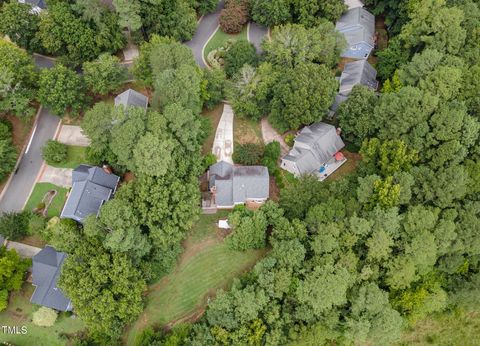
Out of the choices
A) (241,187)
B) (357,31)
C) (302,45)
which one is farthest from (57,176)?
(357,31)

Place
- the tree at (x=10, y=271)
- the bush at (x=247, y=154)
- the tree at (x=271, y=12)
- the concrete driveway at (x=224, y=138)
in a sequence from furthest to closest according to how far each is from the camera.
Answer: the tree at (x=271, y=12) < the concrete driveway at (x=224, y=138) < the bush at (x=247, y=154) < the tree at (x=10, y=271)

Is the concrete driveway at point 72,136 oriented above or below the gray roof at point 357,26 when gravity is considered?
below

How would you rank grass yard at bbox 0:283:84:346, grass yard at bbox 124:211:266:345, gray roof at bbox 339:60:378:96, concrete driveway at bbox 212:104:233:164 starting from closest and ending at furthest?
grass yard at bbox 0:283:84:346, grass yard at bbox 124:211:266:345, concrete driveway at bbox 212:104:233:164, gray roof at bbox 339:60:378:96

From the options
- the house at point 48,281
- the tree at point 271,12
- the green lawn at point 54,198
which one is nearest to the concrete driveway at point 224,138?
the tree at point 271,12

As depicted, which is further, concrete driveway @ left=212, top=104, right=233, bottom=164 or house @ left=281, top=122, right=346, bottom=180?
concrete driveway @ left=212, top=104, right=233, bottom=164

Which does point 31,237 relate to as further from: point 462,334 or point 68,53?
point 462,334

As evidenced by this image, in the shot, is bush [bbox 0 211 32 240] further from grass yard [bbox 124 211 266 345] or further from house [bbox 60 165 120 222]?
grass yard [bbox 124 211 266 345]

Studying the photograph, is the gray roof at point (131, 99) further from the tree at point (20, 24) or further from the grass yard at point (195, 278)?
the grass yard at point (195, 278)

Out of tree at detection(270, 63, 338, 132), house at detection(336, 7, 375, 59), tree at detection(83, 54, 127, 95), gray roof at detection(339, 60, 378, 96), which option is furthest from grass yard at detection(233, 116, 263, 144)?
house at detection(336, 7, 375, 59)
